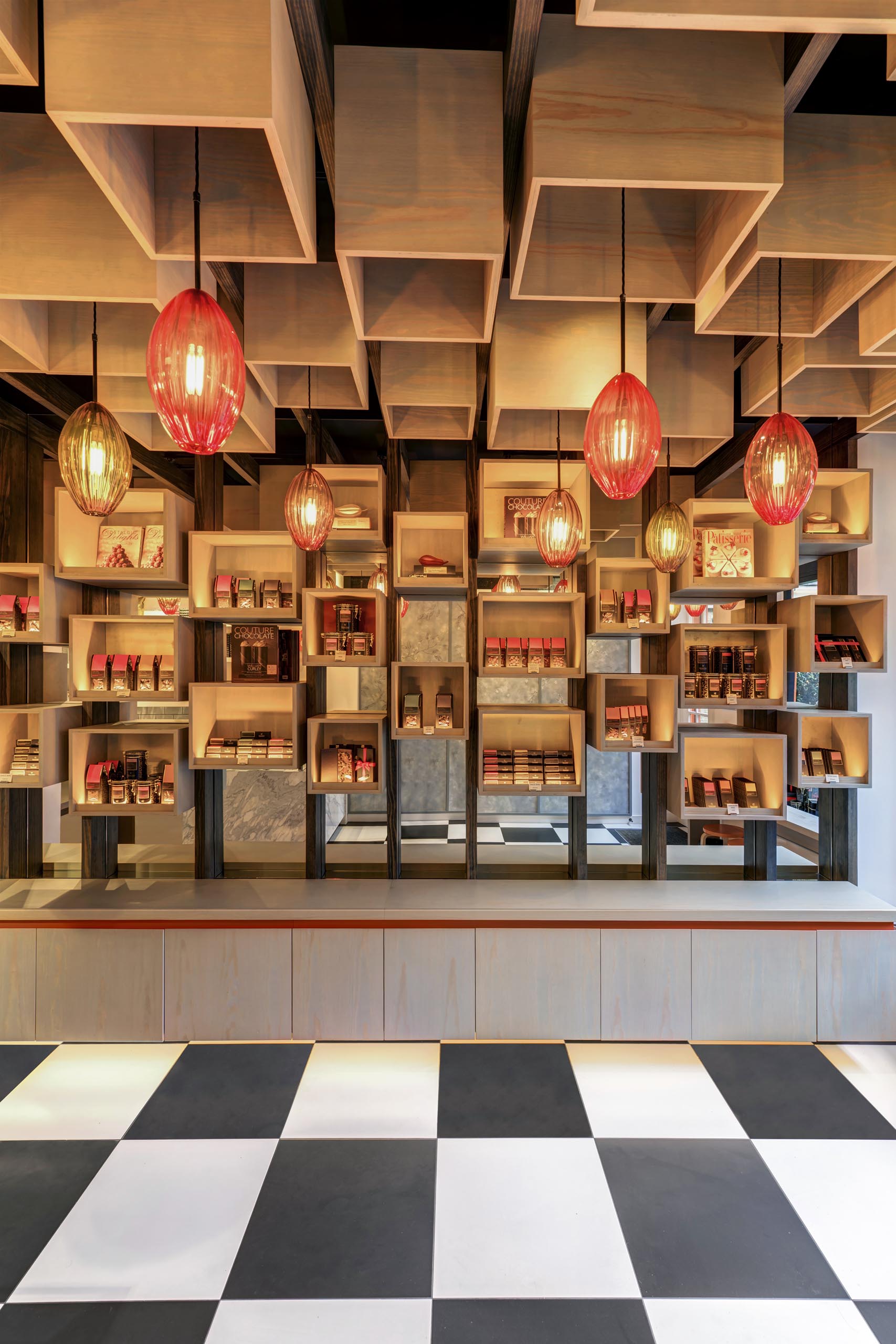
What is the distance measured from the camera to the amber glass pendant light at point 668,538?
3238mm

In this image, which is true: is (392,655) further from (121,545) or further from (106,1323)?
(106,1323)

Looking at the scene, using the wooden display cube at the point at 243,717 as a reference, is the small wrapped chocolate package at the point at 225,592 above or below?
above

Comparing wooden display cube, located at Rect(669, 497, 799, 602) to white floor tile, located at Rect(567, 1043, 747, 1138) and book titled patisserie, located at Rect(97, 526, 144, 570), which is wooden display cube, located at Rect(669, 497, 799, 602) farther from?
book titled patisserie, located at Rect(97, 526, 144, 570)

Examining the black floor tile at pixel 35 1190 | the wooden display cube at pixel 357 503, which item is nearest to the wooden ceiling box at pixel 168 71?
the wooden display cube at pixel 357 503

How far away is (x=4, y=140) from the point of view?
2.02 metres

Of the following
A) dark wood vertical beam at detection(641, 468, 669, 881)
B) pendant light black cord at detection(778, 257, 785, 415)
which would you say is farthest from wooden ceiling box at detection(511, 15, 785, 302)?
dark wood vertical beam at detection(641, 468, 669, 881)

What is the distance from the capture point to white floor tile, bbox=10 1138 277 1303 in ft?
6.54

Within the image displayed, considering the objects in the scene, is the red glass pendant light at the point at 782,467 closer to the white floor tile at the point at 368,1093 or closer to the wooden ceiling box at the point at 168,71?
the wooden ceiling box at the point at 168,71

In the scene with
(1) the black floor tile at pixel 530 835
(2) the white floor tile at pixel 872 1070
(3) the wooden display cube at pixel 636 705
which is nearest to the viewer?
(2) the white floor tile at pixel 872 1070

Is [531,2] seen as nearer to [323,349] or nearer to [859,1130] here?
[323,349]

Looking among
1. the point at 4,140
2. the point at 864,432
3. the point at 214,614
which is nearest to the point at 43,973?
the point at 214,614

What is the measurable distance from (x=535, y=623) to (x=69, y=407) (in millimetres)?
2665

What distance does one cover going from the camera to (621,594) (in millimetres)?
3609

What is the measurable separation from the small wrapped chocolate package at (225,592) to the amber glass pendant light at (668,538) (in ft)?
6.97
